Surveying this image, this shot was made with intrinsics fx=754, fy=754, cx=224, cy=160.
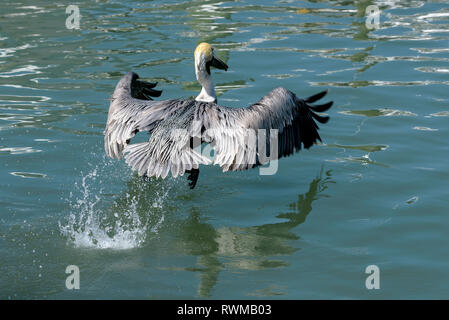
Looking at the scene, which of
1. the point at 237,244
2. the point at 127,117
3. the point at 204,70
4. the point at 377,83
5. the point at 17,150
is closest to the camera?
the point at 237,244

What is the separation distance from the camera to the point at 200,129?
7.03 metres

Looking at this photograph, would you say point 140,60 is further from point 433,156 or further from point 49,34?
point 433,156

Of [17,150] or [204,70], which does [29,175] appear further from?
[204,70]

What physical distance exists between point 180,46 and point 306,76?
2455 millimetres

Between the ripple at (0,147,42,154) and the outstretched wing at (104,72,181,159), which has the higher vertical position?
the outstretched wing at (104,72,181,159)

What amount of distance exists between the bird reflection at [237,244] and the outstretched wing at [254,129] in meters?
0.58

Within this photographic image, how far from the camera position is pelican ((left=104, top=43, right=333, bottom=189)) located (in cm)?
685

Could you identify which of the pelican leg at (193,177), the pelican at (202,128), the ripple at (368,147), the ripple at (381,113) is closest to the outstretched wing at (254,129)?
the pelican at (202,128)

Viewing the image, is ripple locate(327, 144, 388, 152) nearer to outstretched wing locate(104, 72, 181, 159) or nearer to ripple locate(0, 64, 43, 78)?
outstretched wing locate(104, 72, 181, 159)

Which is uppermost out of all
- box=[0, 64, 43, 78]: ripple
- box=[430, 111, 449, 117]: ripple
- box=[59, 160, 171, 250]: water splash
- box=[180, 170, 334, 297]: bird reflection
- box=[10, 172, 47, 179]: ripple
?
box=[0, 64, 43, 78]: ripple

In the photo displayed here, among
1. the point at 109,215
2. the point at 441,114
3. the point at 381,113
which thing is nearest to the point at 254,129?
the point at 109,215

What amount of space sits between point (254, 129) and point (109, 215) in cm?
158

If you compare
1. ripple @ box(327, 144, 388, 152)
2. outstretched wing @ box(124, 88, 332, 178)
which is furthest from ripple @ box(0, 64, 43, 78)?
ripple @ box(327, 144, 388, 152)

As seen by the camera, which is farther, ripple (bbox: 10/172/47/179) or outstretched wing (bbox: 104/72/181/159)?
ripple (bbox: 10/172/47/179)
